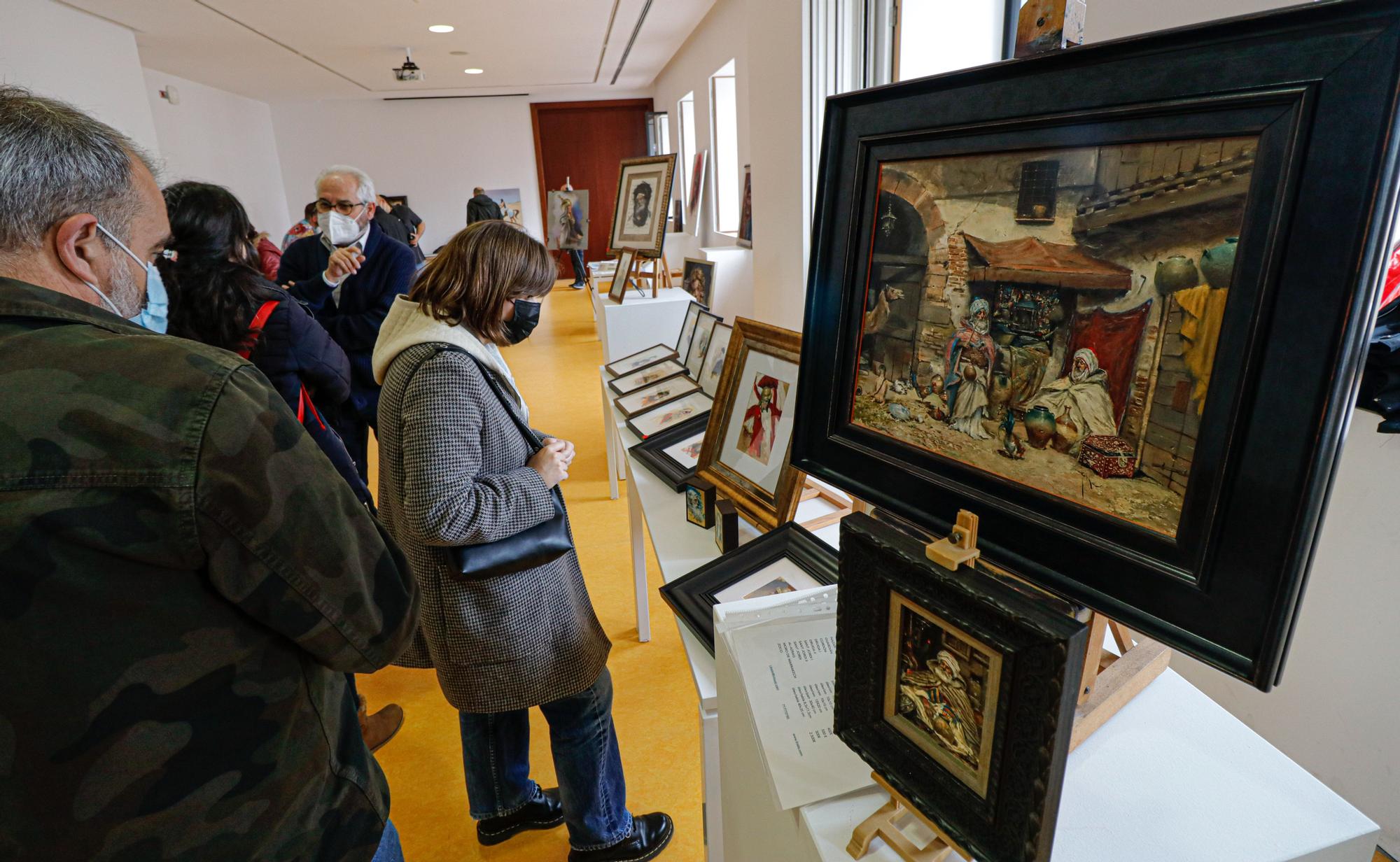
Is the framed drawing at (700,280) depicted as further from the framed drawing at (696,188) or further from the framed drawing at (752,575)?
the framed drawing at (696,188)

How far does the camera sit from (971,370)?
714 mm

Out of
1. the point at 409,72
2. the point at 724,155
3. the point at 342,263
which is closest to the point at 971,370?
the point at 342,263

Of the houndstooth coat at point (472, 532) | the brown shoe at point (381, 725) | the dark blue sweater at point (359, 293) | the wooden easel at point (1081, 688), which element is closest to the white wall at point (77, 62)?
the dark blue sweater at point (359, 293)

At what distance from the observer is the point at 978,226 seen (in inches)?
26.9

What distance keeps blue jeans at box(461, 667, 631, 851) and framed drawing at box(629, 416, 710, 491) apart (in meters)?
0.59

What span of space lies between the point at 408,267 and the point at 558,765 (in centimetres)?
217

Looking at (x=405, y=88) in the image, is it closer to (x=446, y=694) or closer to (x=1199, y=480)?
(x=446, y=694)

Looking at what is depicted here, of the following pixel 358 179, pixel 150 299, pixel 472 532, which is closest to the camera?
pixel 150 299

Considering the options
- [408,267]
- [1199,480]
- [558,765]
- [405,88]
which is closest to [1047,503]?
[1199,480]

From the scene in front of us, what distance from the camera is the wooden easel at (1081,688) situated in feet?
2.09

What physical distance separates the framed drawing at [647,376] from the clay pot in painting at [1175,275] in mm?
2223

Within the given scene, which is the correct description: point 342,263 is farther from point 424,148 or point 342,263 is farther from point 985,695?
point 424,148

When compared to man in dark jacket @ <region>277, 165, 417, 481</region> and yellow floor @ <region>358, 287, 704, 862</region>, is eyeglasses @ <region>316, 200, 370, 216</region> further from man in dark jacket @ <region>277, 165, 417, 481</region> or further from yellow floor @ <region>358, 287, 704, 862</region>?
yellow floor @ <region>358, 287, 704, 862</region>

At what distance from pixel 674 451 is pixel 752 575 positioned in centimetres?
83
